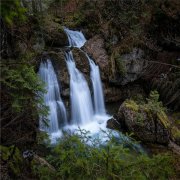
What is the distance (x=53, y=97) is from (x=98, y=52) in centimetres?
416

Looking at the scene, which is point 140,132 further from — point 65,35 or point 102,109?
point 65,35

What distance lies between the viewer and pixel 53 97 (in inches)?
495

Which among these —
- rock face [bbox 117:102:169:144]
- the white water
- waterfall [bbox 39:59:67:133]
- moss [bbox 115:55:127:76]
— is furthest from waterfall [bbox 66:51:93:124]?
rock face [bbox 117:102:169:144]

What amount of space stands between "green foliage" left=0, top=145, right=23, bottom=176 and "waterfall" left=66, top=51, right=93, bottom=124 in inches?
263

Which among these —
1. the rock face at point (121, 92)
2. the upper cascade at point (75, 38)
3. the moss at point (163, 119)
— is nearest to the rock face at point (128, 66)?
the rock face at point (121, 92)

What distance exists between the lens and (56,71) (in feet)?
42.9

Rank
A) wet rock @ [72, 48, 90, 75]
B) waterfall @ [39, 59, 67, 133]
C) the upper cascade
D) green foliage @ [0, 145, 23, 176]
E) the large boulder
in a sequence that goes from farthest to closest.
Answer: the upper cascade < wet rock @ [72, 48, 90, 75] < the large boulder < waterfall @ [39, 59, 67, 133] < green foliage @ [0, 145, 23, 176]

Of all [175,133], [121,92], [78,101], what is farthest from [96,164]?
[121,92]

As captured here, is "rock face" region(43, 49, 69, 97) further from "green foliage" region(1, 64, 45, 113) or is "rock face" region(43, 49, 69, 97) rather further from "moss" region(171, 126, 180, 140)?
"green foliage" region(1, 64, 45, 113)

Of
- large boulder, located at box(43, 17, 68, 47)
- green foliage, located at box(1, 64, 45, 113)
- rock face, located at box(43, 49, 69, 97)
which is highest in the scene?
large boulder, located at box(43, 17, 68, 47)

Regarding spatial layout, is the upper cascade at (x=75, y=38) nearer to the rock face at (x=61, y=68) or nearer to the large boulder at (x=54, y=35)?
the large boulder at (x=54, y=35)

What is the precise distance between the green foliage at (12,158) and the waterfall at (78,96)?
6.67m

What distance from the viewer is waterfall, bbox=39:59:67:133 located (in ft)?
40.3

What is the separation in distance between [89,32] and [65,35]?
76.1 inches
